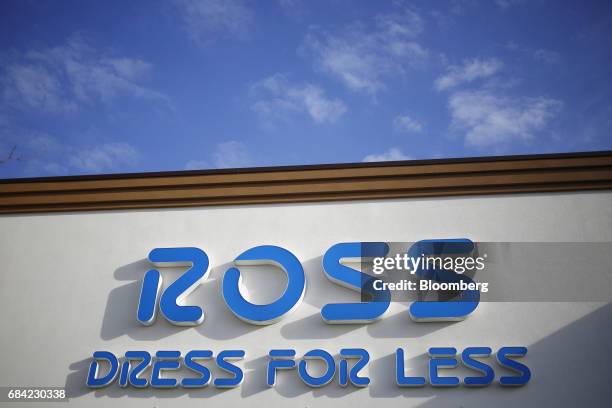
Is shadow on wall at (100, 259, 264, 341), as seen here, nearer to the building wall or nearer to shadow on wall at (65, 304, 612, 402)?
the building wall

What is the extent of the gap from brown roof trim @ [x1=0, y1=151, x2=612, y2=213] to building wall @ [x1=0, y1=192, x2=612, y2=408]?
0.59ft

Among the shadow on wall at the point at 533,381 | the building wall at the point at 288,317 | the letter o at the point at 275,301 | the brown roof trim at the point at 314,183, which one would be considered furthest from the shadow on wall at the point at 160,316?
the brown roof trim at the point at 314,183

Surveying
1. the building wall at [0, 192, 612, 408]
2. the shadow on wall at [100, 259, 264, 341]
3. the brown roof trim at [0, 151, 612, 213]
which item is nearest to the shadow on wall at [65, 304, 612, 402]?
the building wall at [0, 192, 612, 408]

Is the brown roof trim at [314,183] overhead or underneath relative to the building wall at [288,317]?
overhead

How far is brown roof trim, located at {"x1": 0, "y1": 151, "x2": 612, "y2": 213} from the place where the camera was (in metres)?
7.80

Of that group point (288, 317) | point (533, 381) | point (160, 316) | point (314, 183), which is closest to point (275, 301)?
point (288, 317)

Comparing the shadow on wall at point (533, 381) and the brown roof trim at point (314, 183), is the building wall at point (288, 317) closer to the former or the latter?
the shadow on wall at point (533, 381)

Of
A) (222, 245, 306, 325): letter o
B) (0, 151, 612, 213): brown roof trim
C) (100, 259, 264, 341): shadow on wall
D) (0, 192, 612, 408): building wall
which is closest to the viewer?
(0, 192, 612, 408): building wall

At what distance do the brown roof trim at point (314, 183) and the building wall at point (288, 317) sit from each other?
0.59ft

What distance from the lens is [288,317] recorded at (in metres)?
7.32

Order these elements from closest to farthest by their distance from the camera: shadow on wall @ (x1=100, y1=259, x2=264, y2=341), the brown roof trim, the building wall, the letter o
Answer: the building wall → the letter o → shadow on wall @ (x1=100, y1=259, x2=264, y2=341) → the brown roof trim

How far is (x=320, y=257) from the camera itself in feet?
25.2

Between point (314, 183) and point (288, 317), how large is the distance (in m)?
2.33

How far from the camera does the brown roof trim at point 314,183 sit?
25.6ft
